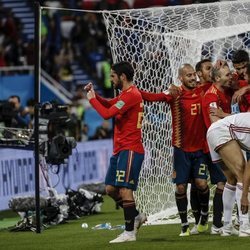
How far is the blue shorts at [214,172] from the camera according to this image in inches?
532

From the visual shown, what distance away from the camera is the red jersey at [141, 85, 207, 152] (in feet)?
43.9

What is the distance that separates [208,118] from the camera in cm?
1323

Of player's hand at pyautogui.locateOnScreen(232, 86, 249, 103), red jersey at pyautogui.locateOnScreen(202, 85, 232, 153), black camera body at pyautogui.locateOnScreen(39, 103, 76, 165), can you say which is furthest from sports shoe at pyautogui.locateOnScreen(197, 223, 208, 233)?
black camera body at pyautogui.locateOnScreen(39, 103, 76, 165)

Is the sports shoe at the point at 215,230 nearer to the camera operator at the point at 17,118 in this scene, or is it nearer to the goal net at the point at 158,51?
the goal net at the point at 158,51

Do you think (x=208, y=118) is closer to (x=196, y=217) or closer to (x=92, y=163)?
(x=196, y=217)

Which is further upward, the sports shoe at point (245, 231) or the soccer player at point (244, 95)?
the soccer player at point (244, 95)

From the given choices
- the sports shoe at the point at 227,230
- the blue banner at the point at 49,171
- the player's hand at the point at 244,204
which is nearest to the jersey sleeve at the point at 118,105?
the player's hand at the point at 244,204

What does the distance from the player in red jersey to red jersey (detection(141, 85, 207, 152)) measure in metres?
0.19

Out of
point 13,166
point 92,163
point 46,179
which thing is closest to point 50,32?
point 92,163

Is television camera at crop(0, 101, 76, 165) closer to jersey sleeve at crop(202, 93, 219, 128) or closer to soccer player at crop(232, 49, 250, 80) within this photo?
jersey sleeve at crop(202, 93, 219, 128)

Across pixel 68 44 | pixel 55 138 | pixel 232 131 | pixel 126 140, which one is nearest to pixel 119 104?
pixel 126 140

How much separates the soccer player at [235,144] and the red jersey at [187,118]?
830 millimetres

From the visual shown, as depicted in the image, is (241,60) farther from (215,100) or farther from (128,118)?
(128,118)

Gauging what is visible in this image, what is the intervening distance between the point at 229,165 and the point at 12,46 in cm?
1868
